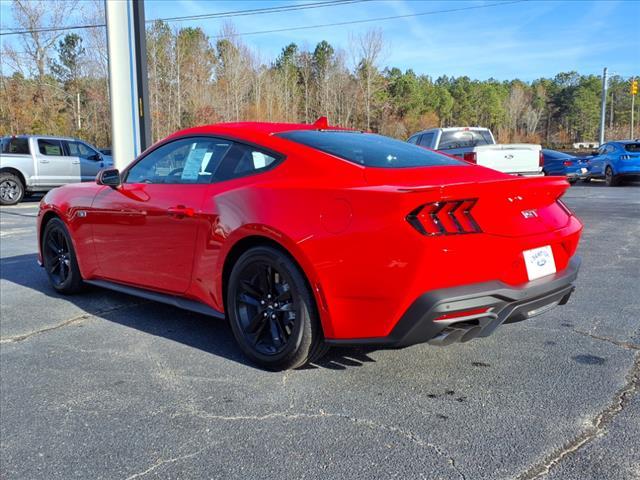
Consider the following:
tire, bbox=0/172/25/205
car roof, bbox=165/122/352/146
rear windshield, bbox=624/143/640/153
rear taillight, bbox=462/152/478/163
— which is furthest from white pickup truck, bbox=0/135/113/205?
rear windshield, bbox=624/143/640/153

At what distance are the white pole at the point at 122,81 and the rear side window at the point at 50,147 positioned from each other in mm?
5149

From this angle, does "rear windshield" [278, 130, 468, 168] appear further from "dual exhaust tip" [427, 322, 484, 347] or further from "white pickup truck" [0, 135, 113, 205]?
"white pickup truck" [0, 135, 113, 205]

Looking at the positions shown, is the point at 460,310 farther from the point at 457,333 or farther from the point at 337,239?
the point at 337,239

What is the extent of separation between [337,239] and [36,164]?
15510 millimetres

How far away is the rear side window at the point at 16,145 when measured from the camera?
15.5 meters

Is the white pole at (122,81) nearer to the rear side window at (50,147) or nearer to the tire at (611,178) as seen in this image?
the rear side window at (50,147)

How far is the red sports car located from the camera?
2.67 metres

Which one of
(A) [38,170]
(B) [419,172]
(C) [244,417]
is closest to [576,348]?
(B) [419,172]

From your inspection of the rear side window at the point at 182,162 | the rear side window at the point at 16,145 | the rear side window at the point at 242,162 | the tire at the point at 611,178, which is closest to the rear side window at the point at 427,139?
the tire at the point at 611,178

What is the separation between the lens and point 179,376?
128 inches

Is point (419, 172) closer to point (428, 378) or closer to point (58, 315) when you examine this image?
point (428, 378)

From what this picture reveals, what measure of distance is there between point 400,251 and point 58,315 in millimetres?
3252

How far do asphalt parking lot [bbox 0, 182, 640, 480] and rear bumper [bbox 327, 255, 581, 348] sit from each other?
35 cm

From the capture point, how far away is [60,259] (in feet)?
16.9
